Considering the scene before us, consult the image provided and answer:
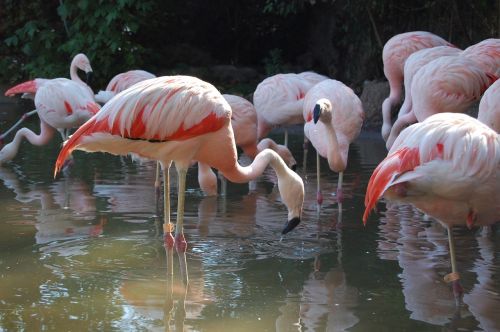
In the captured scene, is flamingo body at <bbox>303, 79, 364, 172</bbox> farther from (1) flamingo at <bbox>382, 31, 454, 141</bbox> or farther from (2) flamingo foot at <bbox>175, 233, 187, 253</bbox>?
(2) flamingo foot at <bbox>175, 233, 187, 253</bbox>

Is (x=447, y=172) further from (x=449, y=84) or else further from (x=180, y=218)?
(x=449, y=84)

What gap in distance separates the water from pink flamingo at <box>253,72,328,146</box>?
3.33 ft

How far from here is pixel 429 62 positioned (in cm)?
643

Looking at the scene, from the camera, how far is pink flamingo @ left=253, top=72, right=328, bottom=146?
23.7 ft

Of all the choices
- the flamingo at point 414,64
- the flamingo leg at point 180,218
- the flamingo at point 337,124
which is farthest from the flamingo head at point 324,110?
the flamingo at point 414,64

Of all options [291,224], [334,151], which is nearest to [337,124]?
[334,151]

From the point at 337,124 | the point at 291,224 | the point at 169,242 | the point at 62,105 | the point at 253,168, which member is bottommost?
the point at 169,242

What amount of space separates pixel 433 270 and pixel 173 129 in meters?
1.51

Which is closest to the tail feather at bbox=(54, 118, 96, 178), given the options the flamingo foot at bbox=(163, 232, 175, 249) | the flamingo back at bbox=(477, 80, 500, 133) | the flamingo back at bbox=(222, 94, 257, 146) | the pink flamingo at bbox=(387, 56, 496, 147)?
the flamingo foot at bbox=(163, 232, 175, 249)

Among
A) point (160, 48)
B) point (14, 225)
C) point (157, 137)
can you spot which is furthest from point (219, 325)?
point (160, 48)

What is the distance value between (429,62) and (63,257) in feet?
10.7

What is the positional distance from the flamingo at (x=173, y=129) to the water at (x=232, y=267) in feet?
1.11

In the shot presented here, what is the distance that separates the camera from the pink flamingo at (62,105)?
293 inches

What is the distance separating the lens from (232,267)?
4.38 meters
